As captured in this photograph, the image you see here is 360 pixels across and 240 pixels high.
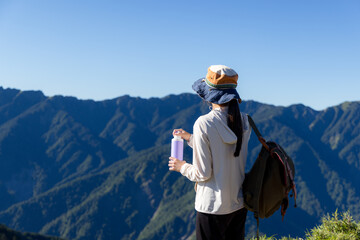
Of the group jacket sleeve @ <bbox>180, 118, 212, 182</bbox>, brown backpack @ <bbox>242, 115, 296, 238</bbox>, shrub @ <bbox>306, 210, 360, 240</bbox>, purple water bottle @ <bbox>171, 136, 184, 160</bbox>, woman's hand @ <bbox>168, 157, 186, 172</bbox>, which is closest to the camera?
jacket sleeve @ <bbox>180, 118, 212, 182</bbox>

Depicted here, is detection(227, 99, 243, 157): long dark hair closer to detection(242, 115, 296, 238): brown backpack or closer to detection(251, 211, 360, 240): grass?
detection(242, 115, 296, 238): brown backpack

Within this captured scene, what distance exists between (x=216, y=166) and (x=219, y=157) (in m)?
0.11

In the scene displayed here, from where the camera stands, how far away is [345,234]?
750 cm

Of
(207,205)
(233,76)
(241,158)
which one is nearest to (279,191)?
(241,158)

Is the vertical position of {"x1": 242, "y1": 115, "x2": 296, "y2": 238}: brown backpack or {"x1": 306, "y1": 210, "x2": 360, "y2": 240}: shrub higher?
{"x1": 242, "y1": 115, "x2": 296, "y2": 238}: brown backpack

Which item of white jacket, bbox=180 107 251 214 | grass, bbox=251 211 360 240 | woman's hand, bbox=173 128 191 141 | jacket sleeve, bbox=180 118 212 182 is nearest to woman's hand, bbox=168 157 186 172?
white jacket, bbox=180 107 251 214

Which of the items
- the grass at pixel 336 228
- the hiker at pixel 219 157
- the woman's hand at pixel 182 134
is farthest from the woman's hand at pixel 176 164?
the grass at pixel 336 228

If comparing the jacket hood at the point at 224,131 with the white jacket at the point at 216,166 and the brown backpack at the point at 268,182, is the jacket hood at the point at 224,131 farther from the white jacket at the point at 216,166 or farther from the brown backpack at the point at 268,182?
the brown backpack at the point at 268,182

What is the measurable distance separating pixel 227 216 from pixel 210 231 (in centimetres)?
28

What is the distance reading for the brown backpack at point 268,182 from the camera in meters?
4.22

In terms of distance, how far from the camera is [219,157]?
4.23 metres

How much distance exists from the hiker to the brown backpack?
20 cm

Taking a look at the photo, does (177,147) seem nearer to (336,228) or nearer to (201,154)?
(201,154)

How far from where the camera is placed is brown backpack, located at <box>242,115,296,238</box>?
4223 mm
